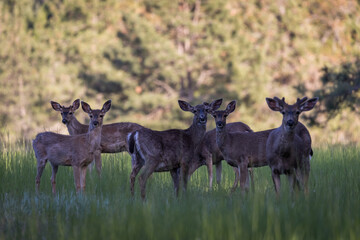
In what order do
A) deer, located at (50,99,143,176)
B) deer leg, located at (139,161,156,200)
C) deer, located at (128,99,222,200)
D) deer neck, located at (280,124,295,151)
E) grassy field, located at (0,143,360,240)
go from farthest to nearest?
1. deer, located at (50,99,143,176)
2. deer, located at (128,99,222,200)
3. deer leg, located at (139,161,156,200)
4. deer neck, located at (280,124,295,151)
5. grassy field, located at (0,143,360,240)

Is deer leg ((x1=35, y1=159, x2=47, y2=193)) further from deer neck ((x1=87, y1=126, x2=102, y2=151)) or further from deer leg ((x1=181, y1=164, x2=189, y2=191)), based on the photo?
deer leg ((x1=181, y1=164, x2=189, y2=191))

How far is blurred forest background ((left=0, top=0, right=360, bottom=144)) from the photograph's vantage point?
26.6m

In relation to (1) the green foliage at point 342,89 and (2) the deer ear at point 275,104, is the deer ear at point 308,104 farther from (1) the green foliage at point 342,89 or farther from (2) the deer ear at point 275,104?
(1) the green foliage at point 342,89

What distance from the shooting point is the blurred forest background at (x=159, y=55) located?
26.6m

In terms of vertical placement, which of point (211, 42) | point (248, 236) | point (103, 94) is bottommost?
point (248, 236)

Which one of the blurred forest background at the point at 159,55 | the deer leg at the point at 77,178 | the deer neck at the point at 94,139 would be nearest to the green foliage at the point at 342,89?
the deer neck at the point at 94,139

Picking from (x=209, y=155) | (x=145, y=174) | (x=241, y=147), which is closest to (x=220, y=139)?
(x=241, y=147)

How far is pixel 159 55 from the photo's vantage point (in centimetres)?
2634

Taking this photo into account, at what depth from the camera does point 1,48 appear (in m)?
28.8

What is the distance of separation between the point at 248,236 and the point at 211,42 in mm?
22325

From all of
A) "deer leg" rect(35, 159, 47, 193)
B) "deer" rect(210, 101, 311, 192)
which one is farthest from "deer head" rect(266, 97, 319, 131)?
"deer leg" rect(35, 159, 47, 193)

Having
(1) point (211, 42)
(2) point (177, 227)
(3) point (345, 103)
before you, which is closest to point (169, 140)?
(2) point (177, 227)

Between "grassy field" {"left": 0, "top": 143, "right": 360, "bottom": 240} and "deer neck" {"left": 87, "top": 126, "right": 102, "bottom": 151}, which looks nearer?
"grassy field" {"left": 0, "top": 143, "right": 360, "bottom": 240}

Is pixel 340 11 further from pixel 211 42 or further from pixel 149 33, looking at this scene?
pixel 149 33
